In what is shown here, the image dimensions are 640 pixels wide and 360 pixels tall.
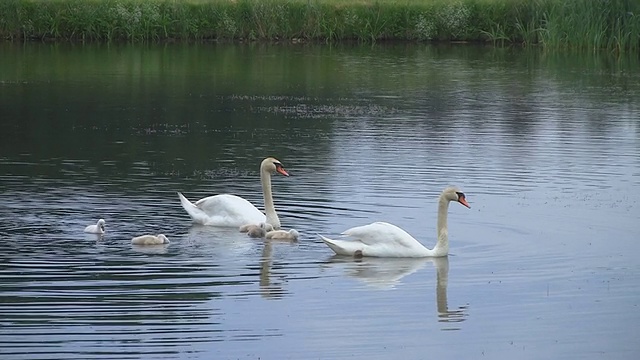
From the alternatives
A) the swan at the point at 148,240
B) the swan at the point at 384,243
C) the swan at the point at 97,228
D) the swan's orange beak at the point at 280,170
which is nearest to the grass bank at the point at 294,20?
the swan's orange beak at the point at 280,170

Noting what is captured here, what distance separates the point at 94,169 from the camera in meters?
19.8

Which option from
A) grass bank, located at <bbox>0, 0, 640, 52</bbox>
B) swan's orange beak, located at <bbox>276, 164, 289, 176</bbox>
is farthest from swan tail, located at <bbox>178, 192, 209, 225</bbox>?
grass bank, located at <bbox>0, 0, 640, 52</bbox>

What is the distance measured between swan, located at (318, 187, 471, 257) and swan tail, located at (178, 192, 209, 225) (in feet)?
7.57

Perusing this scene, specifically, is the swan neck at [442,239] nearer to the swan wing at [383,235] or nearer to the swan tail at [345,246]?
the swan wing at [383,235]

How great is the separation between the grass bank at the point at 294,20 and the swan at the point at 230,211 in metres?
28.4

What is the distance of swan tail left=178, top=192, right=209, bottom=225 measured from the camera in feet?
52.4

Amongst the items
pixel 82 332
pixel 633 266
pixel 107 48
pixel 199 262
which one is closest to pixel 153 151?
pixel 199 262

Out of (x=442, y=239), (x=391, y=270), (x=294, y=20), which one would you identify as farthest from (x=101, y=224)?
(x=294, y=20)

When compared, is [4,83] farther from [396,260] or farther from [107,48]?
[396,260]

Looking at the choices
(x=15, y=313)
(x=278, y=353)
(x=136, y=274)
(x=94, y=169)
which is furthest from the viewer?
(x=94, y=169)

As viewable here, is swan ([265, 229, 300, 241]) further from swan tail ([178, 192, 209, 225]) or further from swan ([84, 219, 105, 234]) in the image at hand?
swan ([84, 219, 105, 234])

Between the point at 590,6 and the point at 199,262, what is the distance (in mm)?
29967

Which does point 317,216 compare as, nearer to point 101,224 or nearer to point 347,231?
point 347,231

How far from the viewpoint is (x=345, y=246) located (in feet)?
46.0
